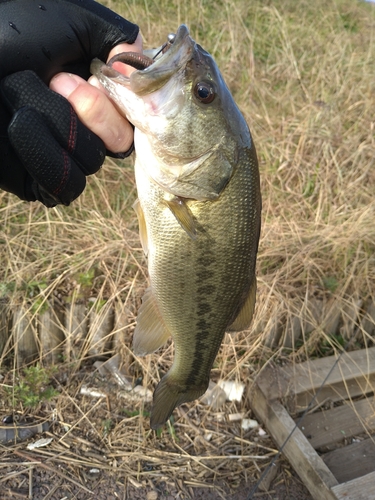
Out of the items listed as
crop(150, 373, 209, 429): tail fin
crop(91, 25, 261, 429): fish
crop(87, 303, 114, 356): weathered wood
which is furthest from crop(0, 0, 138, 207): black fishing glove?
crop(87, 303, 114, 356): weathered wood

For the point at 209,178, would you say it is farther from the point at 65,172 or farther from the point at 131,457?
the point at 131,457

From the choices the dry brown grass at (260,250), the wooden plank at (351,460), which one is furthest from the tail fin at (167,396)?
the wooden plank at (351,460)

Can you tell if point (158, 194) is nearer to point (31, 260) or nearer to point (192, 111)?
point (192, 111)

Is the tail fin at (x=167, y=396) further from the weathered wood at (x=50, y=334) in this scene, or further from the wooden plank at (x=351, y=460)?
the wooden plank at (x=351, y=460)

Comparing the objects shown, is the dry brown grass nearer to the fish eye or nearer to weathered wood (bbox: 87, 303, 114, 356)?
weathered wood (bbox: 87, 303, 114, 356)

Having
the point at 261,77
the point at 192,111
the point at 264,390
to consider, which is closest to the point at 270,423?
the point at 264,390

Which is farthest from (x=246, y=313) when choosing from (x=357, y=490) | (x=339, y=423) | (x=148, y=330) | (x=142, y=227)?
(x=339, y=423)
